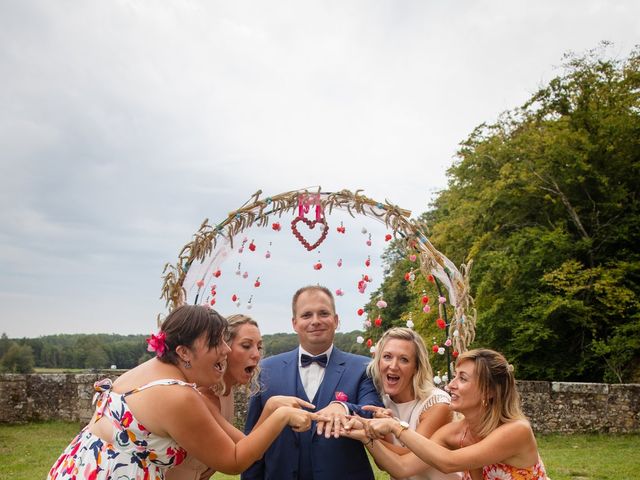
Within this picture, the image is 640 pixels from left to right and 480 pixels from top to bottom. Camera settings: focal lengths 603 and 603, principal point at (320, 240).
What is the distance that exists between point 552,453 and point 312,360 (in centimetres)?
917

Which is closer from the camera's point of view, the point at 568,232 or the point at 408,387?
the point at 408,387

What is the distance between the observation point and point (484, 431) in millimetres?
4016

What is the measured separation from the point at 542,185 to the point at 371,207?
17.3 metres

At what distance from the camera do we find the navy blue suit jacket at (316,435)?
4.36m

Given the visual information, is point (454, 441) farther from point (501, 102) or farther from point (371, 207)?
point (501, 102)

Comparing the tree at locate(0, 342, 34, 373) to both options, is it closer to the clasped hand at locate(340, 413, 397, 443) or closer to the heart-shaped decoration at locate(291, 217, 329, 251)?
the heart-shaped decoration at locate(291, 217, 329, 251)

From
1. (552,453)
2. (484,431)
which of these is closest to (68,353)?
(552,453)

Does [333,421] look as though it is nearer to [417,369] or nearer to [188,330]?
[417,369]

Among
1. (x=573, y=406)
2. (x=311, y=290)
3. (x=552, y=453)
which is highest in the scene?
(x=311, y=290)

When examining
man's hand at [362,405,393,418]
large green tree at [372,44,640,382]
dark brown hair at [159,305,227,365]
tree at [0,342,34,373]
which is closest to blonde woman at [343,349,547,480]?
man's hand at [362,405,393,418]

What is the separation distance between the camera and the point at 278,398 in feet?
13.9

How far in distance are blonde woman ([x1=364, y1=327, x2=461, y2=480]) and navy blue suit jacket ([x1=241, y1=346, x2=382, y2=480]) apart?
6.1 inches

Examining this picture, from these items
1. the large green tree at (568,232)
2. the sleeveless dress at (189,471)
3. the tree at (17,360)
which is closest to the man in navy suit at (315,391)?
the sleeveless dress at (189,471)

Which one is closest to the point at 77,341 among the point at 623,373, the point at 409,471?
the point at 623,373
